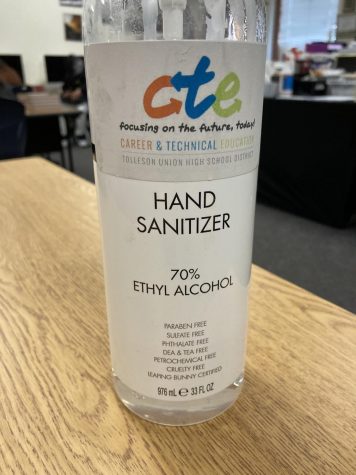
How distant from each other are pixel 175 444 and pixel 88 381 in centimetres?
9

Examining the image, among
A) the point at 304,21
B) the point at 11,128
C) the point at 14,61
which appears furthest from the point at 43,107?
the point at 304,21

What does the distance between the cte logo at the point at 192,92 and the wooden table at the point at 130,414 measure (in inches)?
8.1

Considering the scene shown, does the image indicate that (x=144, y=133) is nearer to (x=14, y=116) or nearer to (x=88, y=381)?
(x=88, y=381)

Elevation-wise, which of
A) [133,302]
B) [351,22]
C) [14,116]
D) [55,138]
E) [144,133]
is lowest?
[55,138]

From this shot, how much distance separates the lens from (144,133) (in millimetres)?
221

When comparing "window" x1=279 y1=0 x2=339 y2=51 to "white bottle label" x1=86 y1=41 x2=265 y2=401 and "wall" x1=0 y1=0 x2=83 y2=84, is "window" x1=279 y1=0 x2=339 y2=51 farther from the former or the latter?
"white bottle label" x1=86 y1=41 x2=265 y2=401

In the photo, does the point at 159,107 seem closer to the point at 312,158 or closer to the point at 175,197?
the point at 175,197

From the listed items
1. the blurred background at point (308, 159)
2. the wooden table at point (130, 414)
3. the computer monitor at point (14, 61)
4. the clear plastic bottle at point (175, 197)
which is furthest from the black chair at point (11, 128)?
the computer monitor at point (14, 61)

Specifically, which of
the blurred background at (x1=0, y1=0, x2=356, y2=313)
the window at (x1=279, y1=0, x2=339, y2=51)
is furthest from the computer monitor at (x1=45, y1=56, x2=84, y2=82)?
the window at (x1=279, y1=0, x2=339, y2=51)

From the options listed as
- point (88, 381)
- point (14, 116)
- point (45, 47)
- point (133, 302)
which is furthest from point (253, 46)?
point (45, 47)

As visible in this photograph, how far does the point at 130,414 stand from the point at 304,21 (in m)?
4.26

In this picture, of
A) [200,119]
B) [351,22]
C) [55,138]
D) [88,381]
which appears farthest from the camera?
[55,138]

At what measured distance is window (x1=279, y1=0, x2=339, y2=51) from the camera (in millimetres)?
3501

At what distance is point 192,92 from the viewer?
0.21 metres
